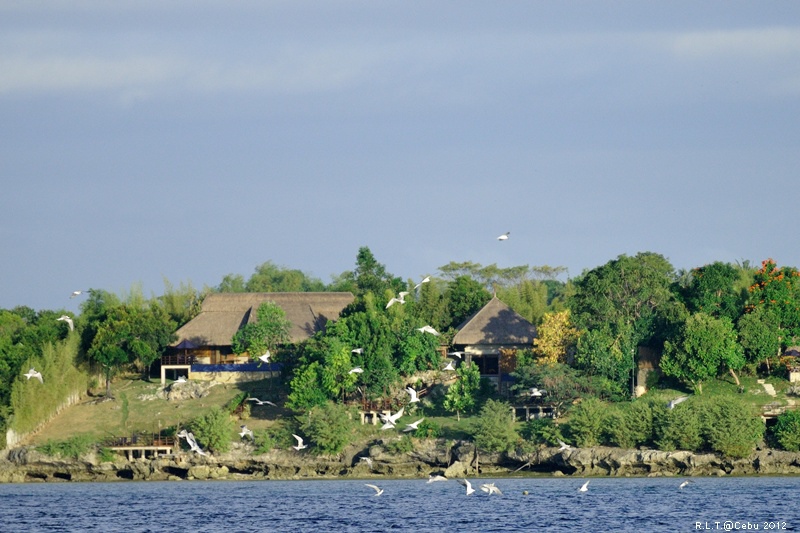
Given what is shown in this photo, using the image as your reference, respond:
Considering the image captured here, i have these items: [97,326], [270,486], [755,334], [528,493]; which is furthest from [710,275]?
[97,326]

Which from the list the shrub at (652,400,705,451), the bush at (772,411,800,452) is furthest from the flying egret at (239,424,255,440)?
the bush at (772,411,800,452)

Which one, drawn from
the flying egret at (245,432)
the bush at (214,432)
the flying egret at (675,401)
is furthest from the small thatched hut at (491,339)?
the bush at (214,432)

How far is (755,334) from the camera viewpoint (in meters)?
70.4

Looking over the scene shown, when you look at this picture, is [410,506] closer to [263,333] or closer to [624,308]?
[624,308]

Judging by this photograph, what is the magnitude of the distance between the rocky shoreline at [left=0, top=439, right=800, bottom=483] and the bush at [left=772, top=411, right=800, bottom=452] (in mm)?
416

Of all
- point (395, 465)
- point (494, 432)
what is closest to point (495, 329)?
point (494, 432)

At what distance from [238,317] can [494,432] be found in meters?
24.4

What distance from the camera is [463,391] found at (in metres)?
71.6

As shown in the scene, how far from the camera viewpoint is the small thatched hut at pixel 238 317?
81938 mm

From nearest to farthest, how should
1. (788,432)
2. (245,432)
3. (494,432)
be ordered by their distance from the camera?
(788,432), (245,432), (494,432)

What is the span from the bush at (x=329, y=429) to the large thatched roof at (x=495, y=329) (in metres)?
11.6

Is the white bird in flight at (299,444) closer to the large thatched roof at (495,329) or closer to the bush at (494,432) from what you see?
the bush at (494,432)

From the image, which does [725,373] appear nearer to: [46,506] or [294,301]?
[294,301]

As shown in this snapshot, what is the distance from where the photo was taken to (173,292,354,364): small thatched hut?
81938mm
